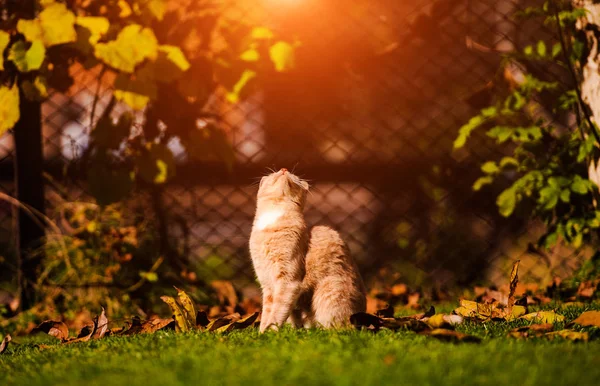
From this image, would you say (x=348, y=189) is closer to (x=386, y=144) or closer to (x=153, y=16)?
(x=386, y=144)

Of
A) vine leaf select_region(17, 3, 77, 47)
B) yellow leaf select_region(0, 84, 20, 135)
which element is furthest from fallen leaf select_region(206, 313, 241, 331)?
vine leaf select_region(17, 3, 77, 47)

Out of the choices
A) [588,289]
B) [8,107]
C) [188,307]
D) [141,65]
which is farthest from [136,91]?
[588,289]

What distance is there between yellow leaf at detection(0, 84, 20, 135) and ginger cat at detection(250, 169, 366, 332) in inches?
51.2

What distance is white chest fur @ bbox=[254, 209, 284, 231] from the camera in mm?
2581

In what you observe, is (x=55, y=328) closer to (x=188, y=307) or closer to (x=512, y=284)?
(x=188, y=307)

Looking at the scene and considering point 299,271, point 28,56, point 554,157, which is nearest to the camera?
point 299,271

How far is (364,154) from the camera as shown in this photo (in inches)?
175

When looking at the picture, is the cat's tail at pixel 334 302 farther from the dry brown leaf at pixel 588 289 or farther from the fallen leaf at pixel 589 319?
the dry brown leaf at pixel 588 289

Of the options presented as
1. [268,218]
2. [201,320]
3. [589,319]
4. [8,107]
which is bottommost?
[201,320]

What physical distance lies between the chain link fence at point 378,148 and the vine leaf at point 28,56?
1181 millimetres

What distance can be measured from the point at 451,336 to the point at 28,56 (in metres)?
2.21

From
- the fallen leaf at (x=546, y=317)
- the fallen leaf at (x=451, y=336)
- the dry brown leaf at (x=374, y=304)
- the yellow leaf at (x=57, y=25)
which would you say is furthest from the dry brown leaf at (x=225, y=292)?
the fallen leaf at (x=451, y=336)

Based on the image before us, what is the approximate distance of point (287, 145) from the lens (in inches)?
171

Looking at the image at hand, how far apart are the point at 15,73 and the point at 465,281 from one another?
118 inches
